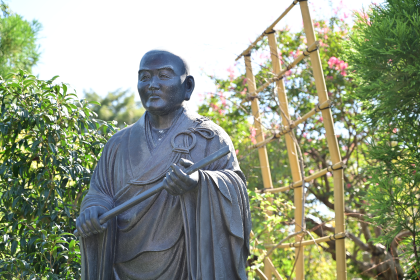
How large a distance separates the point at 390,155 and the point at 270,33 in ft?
8.00

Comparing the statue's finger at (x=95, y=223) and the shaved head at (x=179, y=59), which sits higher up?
the shaved head at (x=179, y=59)

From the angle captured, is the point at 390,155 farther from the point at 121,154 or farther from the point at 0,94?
the point at 0,94

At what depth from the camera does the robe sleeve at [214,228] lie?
2924mm

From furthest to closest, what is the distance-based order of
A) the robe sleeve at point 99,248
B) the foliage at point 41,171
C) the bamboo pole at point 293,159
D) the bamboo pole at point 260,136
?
the bamboo pole at point 260,136
the bamboo pole at point 293,159
the foliage at point 41,171
the robe sleeve at point 99,248

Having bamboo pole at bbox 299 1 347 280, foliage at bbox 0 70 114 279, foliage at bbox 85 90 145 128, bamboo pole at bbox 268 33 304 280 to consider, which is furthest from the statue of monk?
foliage at bbox 85 90 145 128

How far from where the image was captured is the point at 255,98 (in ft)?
23.6

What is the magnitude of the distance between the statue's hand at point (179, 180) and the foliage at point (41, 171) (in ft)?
7.40

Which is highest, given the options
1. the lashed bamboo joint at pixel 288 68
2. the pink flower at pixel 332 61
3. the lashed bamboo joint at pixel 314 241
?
the pink flower at pixel 332 61

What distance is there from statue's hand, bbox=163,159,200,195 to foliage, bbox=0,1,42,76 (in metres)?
6.67

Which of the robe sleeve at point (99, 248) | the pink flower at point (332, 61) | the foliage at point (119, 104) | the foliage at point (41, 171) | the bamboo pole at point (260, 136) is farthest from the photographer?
the foliage at point (119, 104)

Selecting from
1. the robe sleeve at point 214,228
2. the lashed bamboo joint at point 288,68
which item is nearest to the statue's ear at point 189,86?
the robe sleeve at point 214,228

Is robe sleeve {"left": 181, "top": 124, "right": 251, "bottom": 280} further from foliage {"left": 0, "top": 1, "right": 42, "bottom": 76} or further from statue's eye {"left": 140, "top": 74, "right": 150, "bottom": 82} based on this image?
foliage {"left": 0, "top": 1, "right": 42, "bottom": 76}

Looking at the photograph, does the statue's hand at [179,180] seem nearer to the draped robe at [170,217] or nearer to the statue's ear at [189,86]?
the draped robe at [170,217]

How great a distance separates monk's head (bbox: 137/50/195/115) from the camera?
11.1 feet
